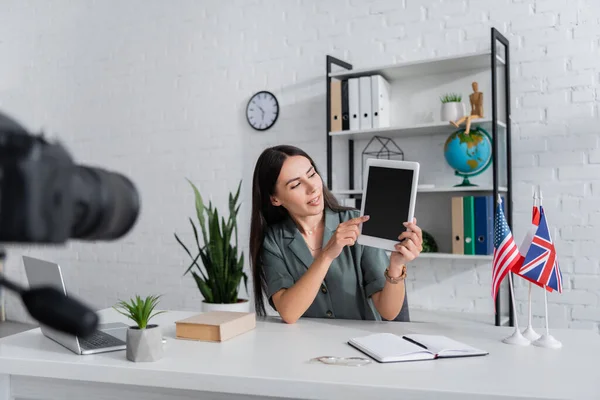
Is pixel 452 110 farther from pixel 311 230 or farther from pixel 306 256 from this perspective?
pixel 306 256

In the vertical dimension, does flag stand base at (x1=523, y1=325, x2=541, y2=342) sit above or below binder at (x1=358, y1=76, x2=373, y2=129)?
below

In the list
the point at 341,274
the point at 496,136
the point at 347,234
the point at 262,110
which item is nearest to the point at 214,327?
the point at 347,234

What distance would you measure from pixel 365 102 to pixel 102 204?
8.95 ft

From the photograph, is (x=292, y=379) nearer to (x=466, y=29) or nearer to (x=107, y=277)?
(x=466, y=29)

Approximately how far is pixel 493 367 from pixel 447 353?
0.38 ft

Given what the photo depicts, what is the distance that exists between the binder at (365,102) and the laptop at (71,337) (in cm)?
186

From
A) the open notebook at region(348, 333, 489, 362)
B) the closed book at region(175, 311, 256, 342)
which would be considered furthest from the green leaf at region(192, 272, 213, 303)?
the open notebook at region(348, 333, 489, 362)

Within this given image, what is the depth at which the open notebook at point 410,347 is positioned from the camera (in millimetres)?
1392

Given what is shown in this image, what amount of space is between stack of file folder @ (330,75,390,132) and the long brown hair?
3.41 feet

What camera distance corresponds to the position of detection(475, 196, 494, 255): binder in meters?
2.85

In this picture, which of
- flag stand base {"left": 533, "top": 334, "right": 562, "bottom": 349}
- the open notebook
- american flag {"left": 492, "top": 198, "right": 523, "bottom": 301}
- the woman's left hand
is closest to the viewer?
the open notebook

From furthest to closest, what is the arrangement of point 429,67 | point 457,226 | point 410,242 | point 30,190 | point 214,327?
point 429,67 → point 457,226 → point 410,242 → point 214,327 → point 30,190

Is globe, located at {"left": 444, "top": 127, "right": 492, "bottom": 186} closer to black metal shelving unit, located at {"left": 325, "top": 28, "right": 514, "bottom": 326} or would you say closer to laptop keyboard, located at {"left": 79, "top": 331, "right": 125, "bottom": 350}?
black metal shelving unit, located at {"left": 325, "top": 28, "right": 514, "bottom": 326}

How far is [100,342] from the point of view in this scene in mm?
1597
